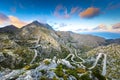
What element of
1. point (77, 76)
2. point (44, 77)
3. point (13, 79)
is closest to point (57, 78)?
point (44, 77)

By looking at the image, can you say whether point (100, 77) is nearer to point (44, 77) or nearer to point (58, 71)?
point (58, 71)

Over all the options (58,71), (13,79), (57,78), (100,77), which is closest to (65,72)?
(58,71)

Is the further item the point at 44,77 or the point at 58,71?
the point at 58,71

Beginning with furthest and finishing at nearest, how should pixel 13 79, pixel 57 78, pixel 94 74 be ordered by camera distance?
pixel 94 74 → pixel 13 79 → pixel 57 78

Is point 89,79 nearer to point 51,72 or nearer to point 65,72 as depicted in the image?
point 65,72

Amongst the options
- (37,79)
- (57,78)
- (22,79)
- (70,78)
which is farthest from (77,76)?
(22,79)

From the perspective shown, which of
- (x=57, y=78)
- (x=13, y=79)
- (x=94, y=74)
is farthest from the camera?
(x=94, y=74)

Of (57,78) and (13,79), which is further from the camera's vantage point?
(13,79)
